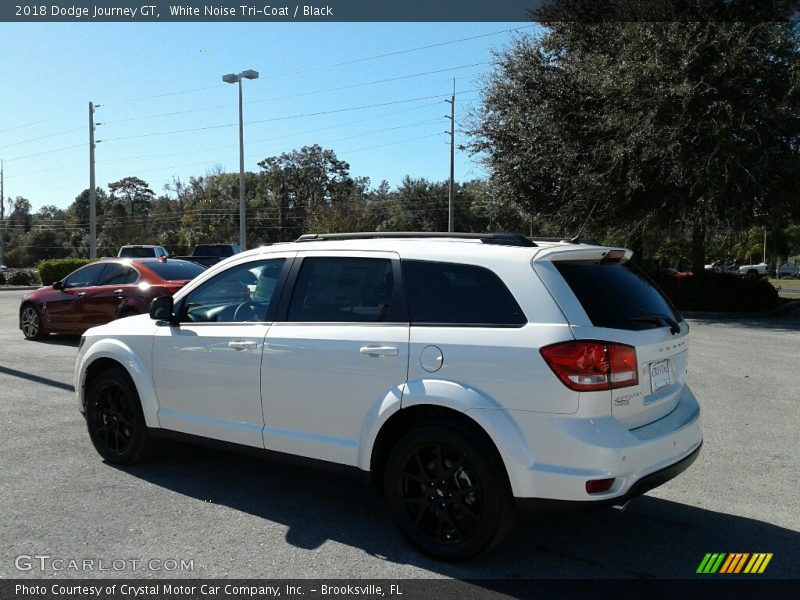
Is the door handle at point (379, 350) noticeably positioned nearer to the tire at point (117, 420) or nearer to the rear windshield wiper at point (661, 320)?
the rear windshield wiper at point (661, 320)

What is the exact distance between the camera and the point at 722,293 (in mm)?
20219

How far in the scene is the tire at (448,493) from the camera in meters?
3.67

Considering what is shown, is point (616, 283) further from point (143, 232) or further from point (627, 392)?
point (143, 232)

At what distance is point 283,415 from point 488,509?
1.49 m

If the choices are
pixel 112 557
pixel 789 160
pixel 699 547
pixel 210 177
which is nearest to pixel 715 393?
pixel 699 547

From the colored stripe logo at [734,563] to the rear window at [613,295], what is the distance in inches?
53.3

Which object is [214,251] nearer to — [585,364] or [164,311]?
[164,311]

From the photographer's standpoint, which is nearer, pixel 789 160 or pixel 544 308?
pixel 544 308

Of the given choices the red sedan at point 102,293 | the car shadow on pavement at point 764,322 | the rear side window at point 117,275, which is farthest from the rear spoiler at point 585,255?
the car shadow on pavement at point 764,322

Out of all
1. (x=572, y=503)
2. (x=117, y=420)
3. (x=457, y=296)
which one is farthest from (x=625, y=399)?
(x=117, y=420)

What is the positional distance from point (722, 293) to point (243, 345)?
1875cm

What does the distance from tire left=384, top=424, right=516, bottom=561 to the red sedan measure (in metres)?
8.10

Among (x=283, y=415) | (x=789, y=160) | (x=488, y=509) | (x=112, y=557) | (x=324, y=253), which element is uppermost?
(x=789, y=160)

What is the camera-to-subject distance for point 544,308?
12.1 feet
